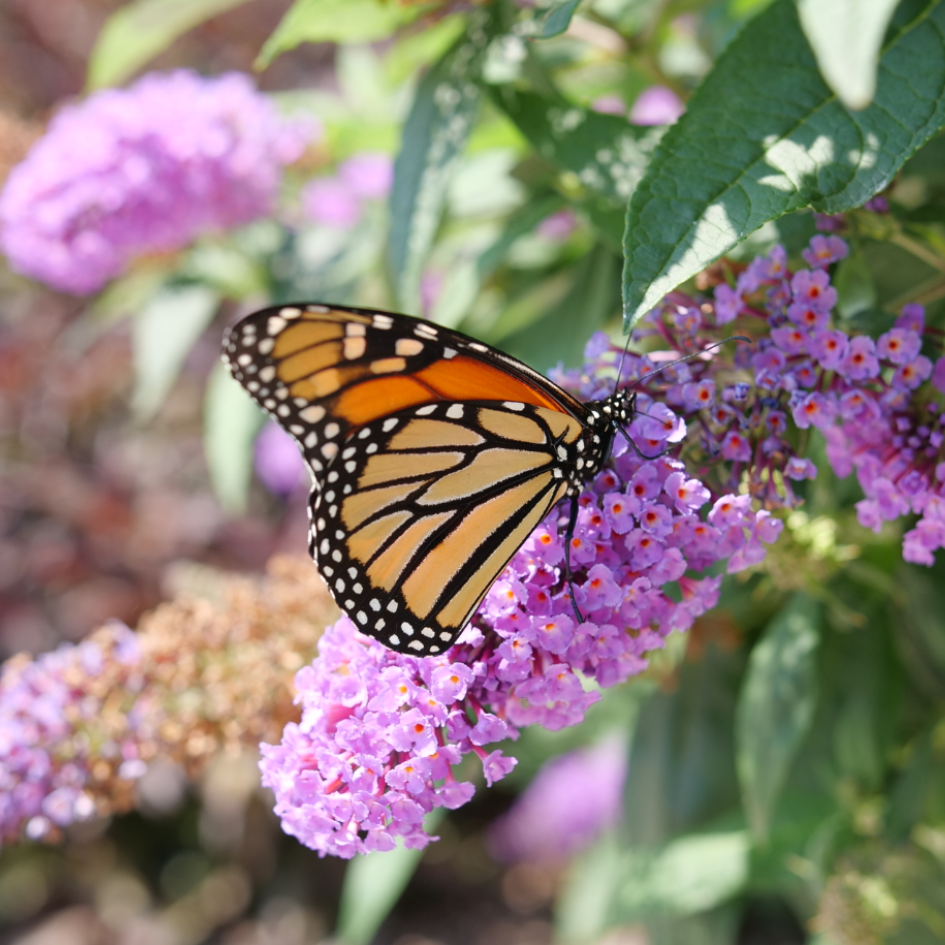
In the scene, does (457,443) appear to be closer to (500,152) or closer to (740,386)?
(740,386)

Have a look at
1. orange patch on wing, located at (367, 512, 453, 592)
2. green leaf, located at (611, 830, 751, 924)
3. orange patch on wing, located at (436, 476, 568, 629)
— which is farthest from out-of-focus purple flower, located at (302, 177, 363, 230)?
green leaf, located at (611, 830, 751, 924)

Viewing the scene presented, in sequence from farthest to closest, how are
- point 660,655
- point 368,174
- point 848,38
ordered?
point 368,174, point 660,655, point 848,38

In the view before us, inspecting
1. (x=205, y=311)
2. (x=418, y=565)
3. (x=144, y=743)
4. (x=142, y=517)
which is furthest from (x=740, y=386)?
(x=142, y=517)

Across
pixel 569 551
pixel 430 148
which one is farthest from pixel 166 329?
pixel 569 551

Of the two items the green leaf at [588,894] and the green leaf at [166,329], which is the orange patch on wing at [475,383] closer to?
the green leaf at [166,329]

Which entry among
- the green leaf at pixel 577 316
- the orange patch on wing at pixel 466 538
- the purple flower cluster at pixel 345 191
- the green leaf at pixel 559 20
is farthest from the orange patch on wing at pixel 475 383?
the purple flower cluster at pixel 345 191

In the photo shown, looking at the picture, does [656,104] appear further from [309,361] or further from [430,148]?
[309,361]

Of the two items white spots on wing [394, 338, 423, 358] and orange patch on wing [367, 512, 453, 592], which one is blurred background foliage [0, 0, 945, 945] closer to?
white spots on wing [394, 338, 423, 358]
